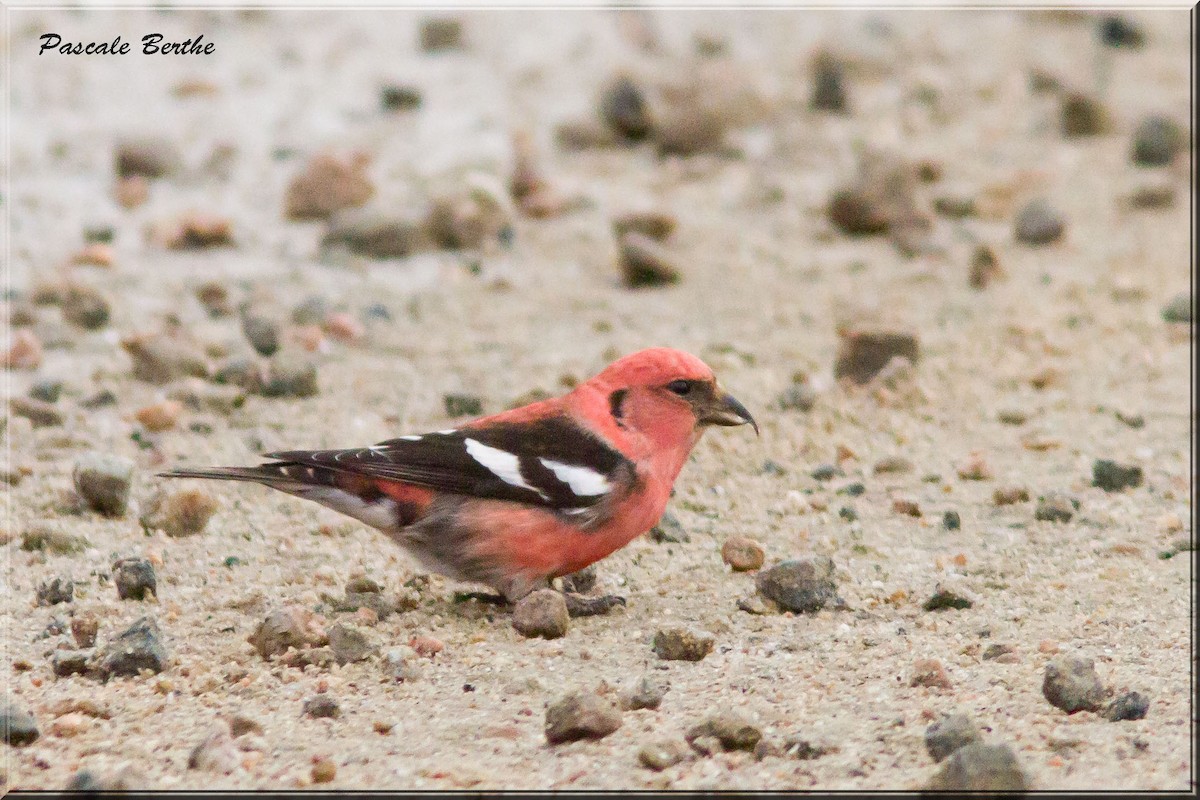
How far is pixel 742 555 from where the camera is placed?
487 cm

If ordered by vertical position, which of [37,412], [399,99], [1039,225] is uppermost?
[399,99]

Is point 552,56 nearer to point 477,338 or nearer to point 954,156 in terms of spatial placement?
point 954,156

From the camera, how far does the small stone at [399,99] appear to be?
9.59 metres

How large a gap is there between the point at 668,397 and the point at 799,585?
78cm

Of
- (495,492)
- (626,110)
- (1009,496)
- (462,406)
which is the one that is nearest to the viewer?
(495,492)

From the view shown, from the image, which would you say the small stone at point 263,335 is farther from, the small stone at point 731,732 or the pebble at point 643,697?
the small stone at point 731,732

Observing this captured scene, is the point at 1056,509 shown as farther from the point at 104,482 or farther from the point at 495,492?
the point at 104,482

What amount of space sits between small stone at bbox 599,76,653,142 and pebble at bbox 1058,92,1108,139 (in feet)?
8.85

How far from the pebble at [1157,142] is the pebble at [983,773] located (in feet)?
22.3

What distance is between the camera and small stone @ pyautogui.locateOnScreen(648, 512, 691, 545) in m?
5.18

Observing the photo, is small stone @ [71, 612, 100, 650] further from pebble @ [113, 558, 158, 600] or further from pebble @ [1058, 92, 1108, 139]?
pebble @ [1058, 92, 1108, 139]

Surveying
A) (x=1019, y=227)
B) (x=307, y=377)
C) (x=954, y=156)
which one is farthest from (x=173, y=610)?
(x=954, y=156)

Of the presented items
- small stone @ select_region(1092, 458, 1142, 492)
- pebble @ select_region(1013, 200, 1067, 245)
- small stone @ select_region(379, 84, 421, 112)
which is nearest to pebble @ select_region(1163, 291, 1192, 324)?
pebble @ select_region(1013, 200, 1067, 245)

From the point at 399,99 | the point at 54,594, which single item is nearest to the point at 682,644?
the point at 54,594
